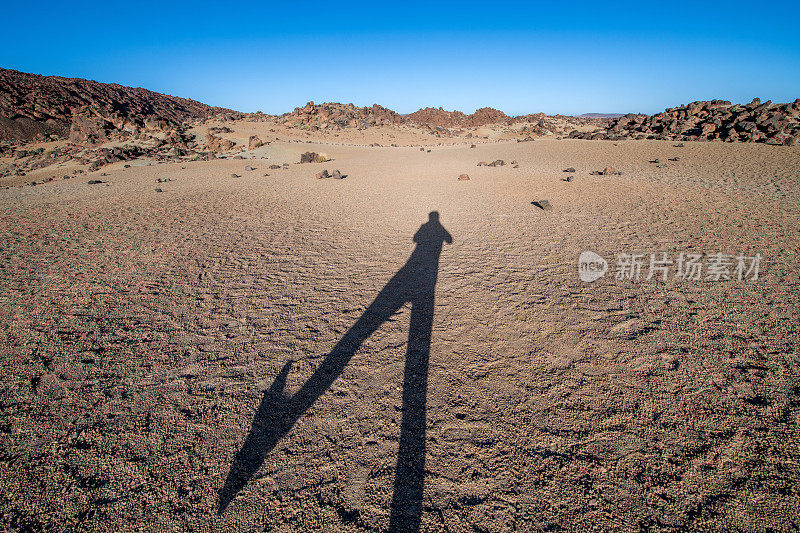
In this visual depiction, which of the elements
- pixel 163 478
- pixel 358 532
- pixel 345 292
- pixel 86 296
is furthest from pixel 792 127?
pixel 86 296

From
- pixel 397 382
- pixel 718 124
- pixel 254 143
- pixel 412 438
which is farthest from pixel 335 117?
pixel 412 438

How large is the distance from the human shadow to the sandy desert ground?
19 mm

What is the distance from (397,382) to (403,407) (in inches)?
12.0

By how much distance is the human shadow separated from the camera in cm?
215

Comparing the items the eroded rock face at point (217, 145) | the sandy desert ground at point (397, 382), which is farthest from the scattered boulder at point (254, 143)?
the sandy desert ground at point (397, 382)

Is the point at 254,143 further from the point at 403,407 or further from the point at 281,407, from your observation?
the point at 403,407

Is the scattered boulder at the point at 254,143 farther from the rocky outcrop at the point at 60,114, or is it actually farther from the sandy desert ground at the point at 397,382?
the sandy desert ground at the point at 397,382

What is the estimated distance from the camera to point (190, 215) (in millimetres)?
8586

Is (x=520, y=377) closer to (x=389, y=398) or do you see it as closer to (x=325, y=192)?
(x=389, y=398)

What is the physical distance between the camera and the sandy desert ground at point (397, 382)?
208cm

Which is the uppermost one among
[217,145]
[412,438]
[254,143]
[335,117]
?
[335,117]

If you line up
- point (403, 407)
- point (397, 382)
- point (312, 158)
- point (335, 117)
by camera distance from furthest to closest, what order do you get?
point (335, 117)
point (312, 158)
point (397, 382)
point (403, 407)

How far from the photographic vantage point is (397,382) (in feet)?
10.1

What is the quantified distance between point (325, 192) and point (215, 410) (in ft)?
31.6
